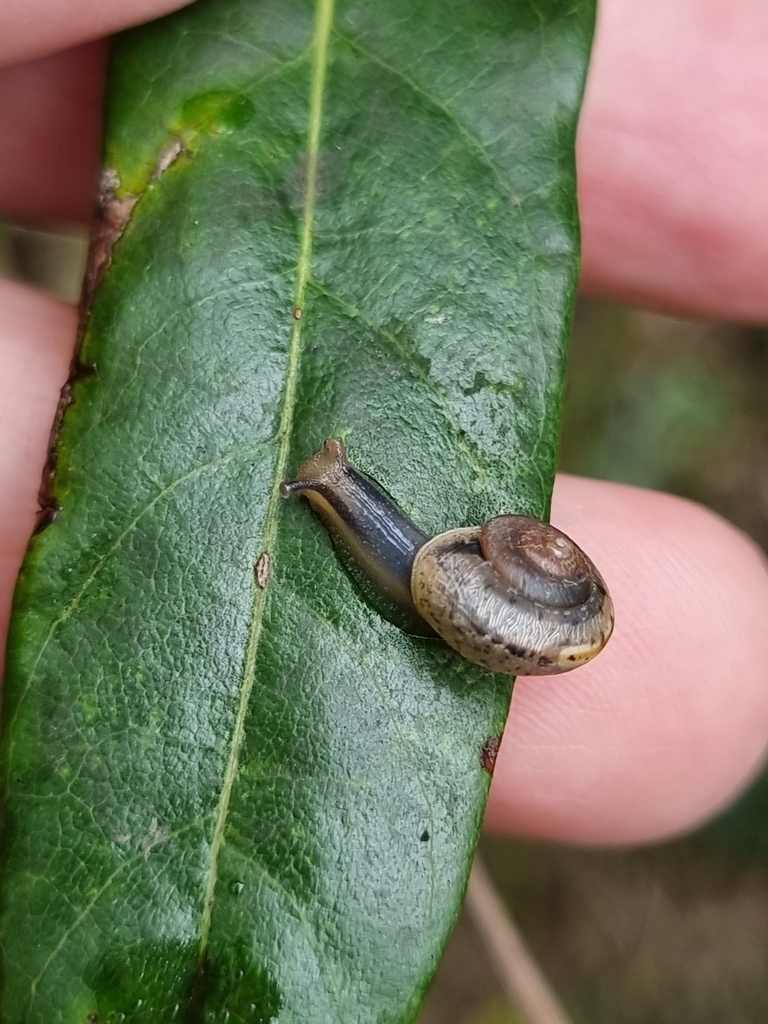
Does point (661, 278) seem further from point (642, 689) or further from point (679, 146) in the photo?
point (642, 689)

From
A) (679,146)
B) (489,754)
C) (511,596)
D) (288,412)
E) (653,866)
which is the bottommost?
(653,866)

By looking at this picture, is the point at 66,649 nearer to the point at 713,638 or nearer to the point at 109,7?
the point at 109,7

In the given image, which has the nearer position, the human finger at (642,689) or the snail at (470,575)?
the snail at (470,575)

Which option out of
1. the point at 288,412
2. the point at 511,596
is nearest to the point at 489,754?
the point at 511,596

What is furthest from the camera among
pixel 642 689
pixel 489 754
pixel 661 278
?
pixel 661 278

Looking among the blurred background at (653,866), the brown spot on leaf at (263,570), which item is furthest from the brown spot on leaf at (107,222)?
the blurred background at (653,866)

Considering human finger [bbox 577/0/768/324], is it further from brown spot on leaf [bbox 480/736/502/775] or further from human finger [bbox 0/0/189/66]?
brown spot on leaf [bbox 480/736/502/775]

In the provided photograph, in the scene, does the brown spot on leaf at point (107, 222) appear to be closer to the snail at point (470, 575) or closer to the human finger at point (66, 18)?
the human finger at point (66, 18)
